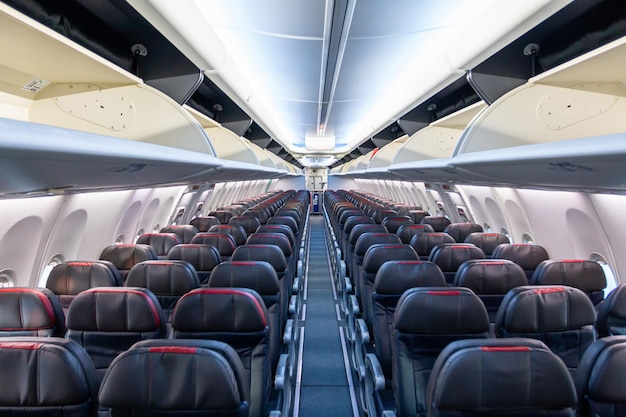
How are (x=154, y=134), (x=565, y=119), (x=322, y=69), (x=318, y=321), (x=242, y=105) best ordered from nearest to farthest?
(x=565, y=119), (x=154, y=134), (x=322, y=69), (x=242, y=105), (x=318, y=321)

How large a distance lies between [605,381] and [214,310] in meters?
2.15

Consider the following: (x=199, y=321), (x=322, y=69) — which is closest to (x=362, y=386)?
(x=199, y=321)

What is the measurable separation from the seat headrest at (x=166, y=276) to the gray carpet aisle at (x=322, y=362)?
1.94 metres

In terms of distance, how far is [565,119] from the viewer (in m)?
3.99

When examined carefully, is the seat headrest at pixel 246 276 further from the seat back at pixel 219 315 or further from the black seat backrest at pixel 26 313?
the black seat backrest at pixel 26 313

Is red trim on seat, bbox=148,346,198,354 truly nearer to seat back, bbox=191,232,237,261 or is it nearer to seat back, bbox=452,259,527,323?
seat back, bbox=452,259,527,323

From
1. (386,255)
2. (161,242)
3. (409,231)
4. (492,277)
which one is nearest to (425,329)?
(492,277)

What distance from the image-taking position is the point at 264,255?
16.1 feet

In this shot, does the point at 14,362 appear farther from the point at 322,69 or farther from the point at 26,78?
the point at 322,69

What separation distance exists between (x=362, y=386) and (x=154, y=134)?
3.34 metres

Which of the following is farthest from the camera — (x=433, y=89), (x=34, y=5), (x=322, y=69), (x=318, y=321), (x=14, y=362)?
(x=318, y=321)

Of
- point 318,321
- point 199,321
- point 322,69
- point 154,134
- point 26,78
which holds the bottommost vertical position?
point 318,321

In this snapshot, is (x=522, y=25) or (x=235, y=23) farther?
(x=235, y=23)

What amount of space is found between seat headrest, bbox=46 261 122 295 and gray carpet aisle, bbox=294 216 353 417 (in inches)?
96.5
